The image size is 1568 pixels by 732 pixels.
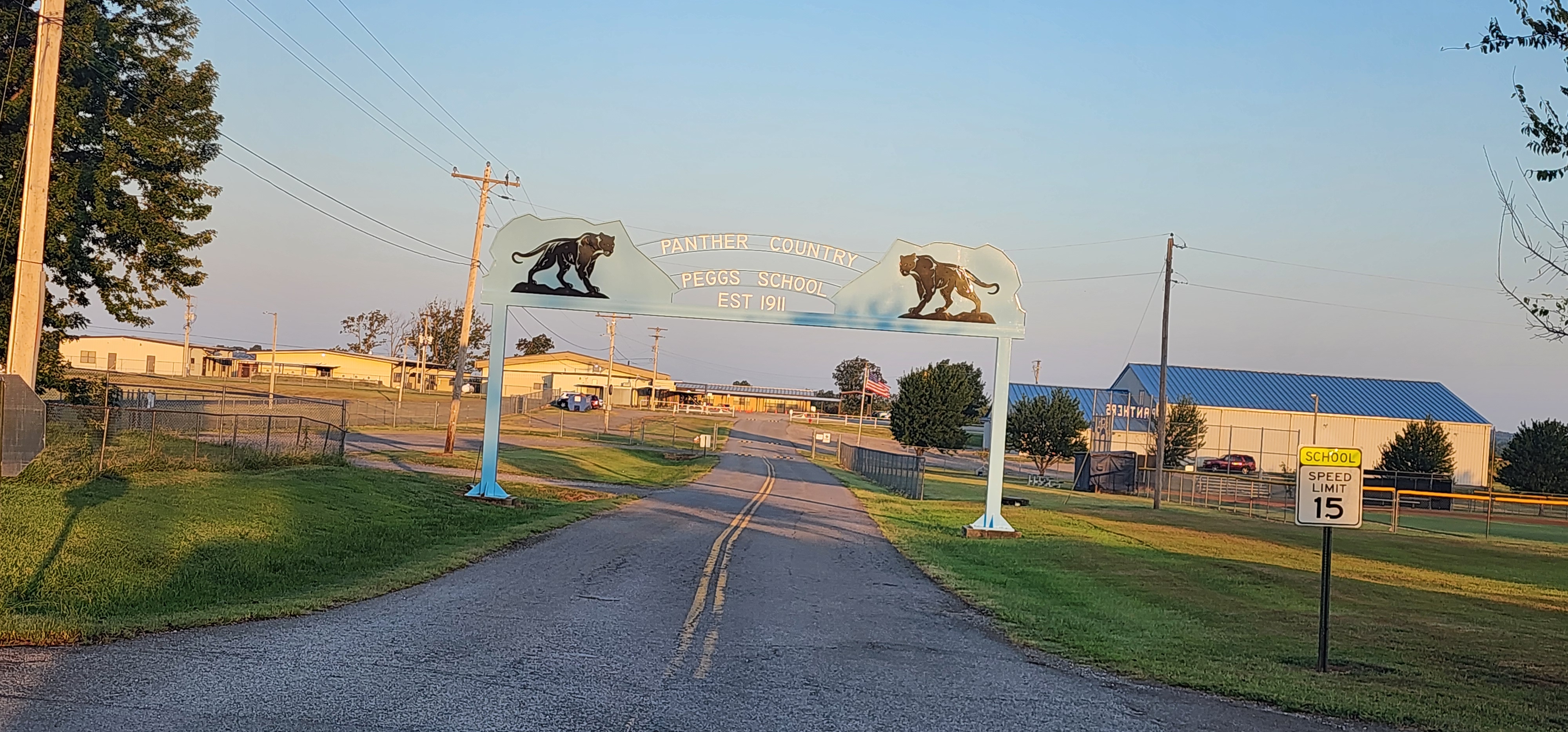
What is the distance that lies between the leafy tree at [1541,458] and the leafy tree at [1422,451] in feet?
10.6

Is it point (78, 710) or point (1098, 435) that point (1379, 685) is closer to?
point (78, 710)

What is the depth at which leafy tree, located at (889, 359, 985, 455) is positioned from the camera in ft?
221

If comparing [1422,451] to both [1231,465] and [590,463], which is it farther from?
[590,463]

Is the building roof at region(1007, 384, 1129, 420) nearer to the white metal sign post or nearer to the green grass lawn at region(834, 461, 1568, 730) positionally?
the green grass lawn at region(834, 461, 1568, 730)

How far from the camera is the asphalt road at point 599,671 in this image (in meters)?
7.11

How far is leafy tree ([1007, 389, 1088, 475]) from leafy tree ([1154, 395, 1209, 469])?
473cm

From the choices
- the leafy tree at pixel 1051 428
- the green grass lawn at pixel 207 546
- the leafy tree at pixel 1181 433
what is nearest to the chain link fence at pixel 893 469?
the leafy tree at pixel 1051 428

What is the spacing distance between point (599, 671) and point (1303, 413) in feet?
269

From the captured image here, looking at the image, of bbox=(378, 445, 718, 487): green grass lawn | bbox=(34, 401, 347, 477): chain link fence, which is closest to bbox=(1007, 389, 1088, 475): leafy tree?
bbox=(378, 445, 718, 487): green grass lawn

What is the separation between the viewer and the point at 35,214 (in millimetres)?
17078

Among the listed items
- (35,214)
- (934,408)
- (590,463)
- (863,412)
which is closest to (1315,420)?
(934,408)

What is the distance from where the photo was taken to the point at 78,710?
6.77 metres

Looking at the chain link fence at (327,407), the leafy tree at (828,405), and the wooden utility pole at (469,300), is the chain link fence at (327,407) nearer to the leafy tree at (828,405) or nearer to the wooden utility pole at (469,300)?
the wooden utility pole at (469,300)

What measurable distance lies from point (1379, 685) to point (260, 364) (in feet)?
425
